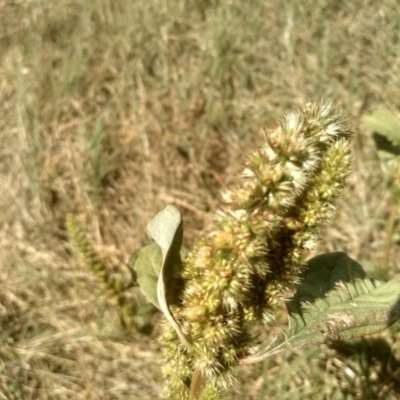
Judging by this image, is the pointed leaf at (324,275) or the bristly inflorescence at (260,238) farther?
the pointed leaf at (324,275)

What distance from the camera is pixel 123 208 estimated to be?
3076 millimetres

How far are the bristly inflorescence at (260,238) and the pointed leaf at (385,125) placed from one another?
1.15 meters

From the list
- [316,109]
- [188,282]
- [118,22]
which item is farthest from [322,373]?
[118,22]

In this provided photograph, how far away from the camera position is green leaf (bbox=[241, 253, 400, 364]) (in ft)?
4.92

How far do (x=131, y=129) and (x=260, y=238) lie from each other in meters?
2.07

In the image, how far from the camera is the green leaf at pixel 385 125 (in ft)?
8.32

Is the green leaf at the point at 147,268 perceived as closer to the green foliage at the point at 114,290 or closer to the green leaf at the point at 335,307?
the green leaf at the point at 335,307

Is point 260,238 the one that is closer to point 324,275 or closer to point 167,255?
point 167,255

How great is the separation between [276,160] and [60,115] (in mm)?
2222

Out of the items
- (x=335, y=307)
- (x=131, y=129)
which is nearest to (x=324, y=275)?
(x=335, y=307)

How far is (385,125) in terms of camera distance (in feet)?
8.39

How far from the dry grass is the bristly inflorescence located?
43.6 inches

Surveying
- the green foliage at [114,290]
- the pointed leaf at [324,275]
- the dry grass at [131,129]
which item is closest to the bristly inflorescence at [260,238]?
the pointed leaf at [324,275]

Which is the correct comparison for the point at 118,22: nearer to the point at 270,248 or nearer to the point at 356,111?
the point at 356,111
